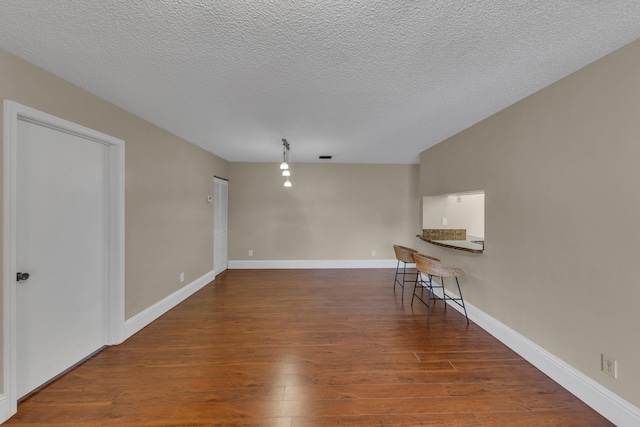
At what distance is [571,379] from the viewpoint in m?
1.94

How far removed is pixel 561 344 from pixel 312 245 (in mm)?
4379

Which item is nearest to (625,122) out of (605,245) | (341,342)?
(605,245)

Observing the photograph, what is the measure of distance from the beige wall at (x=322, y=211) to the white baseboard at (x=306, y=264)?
3.7 inches

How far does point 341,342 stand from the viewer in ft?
8.71

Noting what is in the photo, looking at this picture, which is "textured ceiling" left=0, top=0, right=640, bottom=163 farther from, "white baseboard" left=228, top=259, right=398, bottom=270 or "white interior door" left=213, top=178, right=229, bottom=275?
"white baseboard" left=228, top=259, right=398, bottom=270

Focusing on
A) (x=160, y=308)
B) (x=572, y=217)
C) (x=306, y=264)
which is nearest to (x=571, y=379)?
(x=572, y=217)

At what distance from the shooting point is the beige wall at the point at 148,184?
6.19 feet

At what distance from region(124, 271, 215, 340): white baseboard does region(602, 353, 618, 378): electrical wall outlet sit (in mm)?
4208

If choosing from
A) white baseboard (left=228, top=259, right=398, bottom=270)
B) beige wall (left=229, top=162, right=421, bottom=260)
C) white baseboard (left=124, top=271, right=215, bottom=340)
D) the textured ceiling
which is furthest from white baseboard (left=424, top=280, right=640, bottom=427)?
white baseboard (left=124, top=271, right=215, bottom=340)

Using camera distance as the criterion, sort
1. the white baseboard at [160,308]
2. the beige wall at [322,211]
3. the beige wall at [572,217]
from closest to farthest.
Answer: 1. the beige wall at [572,217]
2. the white baseboard at [160,308]
3. the beige wall at [322,211]

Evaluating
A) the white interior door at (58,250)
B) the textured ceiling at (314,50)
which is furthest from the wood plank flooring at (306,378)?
the textured ceiling at (314,50)

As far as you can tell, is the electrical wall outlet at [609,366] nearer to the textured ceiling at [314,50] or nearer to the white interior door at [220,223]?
the textured ceiling at [314,50]

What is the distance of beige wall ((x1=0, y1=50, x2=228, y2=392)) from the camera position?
1.89 m

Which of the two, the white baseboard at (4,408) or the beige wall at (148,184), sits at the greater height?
the beige wall at (148,184)
